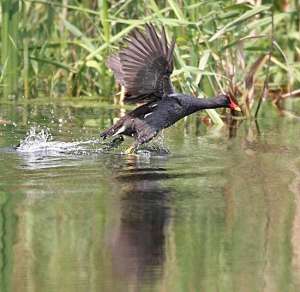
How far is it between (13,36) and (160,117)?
104 inches

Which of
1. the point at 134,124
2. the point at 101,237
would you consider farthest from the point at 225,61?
the point at 101,237

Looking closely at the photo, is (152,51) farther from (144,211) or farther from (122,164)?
(144,211)

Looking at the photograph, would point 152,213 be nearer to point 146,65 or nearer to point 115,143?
point 146,65

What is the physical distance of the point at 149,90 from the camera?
7.30 m

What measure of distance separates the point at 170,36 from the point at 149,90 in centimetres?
185

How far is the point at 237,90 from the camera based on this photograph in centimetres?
891

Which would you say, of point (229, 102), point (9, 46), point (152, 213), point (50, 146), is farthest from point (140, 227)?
point (9, 46)

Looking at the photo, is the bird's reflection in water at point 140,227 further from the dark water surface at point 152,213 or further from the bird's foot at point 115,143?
the bird's foot at point 115,143

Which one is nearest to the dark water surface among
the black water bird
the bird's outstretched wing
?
the black water bird

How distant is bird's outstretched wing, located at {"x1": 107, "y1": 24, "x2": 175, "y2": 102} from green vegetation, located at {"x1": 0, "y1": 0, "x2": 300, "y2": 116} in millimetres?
946

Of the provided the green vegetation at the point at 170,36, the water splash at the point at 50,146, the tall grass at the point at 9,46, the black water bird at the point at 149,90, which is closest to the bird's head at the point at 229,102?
the black water bird at the point at 149,90

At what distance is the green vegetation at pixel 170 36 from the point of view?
873 cm

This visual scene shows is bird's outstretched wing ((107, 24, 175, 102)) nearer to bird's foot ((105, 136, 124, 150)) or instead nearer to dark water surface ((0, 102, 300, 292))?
bird's foot ((105, 136, 124, 150))

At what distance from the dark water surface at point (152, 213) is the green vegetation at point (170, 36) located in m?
0.87
